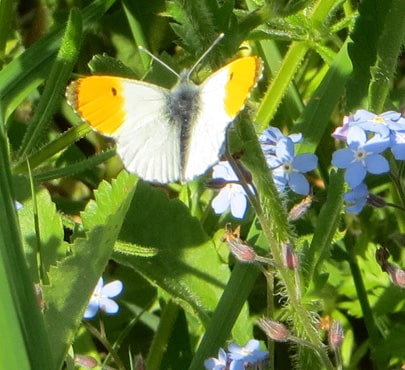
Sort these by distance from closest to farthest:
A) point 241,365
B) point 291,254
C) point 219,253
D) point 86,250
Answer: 1. point 86,250
2. point 291,254
3. point 241,365
4. point 219,253

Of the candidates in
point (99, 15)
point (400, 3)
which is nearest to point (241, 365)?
point (400, 3)

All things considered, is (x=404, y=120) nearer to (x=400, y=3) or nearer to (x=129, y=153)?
(x=400, y=3)

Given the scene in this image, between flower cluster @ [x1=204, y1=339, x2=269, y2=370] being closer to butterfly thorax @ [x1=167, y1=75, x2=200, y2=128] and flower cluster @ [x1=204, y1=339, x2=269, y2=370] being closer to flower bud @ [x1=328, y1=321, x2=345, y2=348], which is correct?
flower bud @ [x1=328, y1=321, x2=345, y2=348]

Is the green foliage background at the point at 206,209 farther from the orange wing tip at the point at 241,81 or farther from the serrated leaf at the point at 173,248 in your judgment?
the orange wing tip at the point at 241,81

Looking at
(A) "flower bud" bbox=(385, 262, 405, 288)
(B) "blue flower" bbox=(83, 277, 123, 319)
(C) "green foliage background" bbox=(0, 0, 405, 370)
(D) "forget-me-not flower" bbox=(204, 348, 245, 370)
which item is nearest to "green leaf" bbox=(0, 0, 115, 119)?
(C) "green foliage background" bbox=(0, 0, 405, 370)

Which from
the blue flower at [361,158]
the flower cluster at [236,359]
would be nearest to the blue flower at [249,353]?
the flower cluster at [236,359]

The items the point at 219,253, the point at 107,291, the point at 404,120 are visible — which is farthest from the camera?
the point at 219,253
